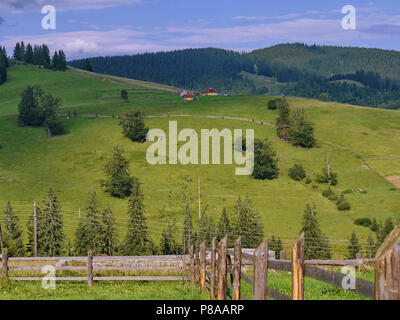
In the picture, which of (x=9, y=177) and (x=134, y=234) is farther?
(x=9, y=177)

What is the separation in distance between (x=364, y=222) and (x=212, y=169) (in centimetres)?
3894

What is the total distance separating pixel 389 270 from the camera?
18.4ft

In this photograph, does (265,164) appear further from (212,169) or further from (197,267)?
(197,267)

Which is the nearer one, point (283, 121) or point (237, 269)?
point (237, 269)

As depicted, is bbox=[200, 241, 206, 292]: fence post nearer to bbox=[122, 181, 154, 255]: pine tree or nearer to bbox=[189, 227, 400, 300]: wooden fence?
bbox=[189, 227, 400, 300]: wooden fence

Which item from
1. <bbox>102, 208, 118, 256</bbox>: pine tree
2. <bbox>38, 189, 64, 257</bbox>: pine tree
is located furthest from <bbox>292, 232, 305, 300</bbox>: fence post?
<bbox>102, 208, 118, 256</bbox>: pine tree

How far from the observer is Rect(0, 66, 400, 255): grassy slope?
97125 mm

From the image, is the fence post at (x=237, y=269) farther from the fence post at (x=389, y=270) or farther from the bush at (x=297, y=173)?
the bush at (x=297, y=173)

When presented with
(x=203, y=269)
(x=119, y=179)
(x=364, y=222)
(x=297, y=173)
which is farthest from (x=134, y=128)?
(x=203, y=269)

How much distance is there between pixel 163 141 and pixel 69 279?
118408mm

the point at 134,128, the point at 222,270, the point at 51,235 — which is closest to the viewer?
the point at 222,270

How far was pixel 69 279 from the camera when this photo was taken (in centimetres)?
2012
